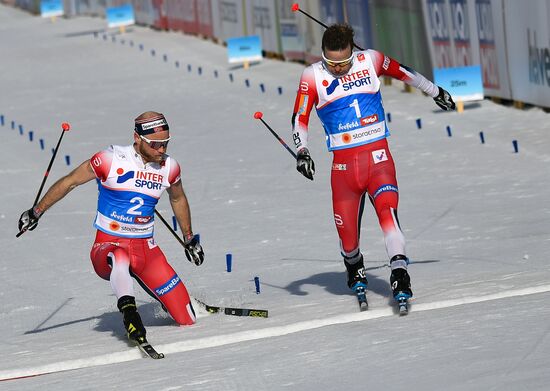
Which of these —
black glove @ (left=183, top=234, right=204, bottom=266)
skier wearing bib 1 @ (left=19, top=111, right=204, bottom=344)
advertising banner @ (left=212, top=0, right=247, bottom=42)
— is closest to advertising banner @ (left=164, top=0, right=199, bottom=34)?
advertising banner @ (left=212, top=0, right=247, bottom=42)

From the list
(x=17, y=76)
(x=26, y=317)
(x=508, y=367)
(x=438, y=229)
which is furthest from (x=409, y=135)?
(x=17, y=76)

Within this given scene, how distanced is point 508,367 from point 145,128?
296 centimetres

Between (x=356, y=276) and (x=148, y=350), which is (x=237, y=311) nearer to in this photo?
(x=356, y=276)

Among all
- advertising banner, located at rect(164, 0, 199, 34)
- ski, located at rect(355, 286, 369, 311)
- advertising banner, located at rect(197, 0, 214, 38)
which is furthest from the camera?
advertising banner, located at rect(164, 0, 199, 34)

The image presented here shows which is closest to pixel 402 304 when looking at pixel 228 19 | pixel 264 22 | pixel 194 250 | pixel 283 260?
pixel 194 250

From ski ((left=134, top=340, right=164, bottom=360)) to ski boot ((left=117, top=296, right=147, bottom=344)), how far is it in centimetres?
2

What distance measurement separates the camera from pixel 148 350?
24.6ft

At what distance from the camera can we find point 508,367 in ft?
20.3

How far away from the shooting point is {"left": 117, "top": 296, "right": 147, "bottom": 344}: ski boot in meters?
7.61

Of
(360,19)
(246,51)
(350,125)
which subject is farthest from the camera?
(246,51)

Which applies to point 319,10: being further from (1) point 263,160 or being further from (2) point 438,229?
(2) point 438,229

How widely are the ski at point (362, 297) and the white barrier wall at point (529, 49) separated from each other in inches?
331

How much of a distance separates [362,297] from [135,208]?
59.9 inches

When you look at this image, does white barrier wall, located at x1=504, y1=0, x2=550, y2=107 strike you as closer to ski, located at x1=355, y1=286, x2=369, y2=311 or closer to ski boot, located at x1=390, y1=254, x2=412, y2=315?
ski, located at x1=355, y1=286, x2=369, y2=311
